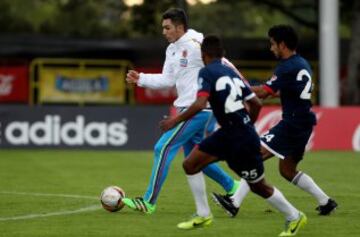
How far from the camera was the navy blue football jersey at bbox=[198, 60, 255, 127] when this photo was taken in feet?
35.0

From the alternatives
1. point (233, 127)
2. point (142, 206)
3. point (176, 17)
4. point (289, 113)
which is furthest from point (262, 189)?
point (176, 17)

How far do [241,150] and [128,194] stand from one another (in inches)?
177

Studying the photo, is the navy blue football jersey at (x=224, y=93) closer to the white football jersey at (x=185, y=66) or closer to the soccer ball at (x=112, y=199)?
the white football jersey at (x=185, y=66)

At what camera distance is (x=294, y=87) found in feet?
39.7

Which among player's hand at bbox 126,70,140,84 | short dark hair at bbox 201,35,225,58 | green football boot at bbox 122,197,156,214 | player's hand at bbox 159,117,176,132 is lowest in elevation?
green football boot at bbox 122,197,156,214

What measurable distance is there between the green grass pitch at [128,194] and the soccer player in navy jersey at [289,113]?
0.87 ft

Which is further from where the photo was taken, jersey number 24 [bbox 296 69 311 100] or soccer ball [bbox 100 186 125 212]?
soccer ball [bbox 100 186 125 212]

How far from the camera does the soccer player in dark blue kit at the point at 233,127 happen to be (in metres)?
10.6

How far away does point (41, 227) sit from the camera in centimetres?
1118

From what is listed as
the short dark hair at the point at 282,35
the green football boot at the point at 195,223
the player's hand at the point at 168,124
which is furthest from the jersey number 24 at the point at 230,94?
the short dark hair at the point at 282,35

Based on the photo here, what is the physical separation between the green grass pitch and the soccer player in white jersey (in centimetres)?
38

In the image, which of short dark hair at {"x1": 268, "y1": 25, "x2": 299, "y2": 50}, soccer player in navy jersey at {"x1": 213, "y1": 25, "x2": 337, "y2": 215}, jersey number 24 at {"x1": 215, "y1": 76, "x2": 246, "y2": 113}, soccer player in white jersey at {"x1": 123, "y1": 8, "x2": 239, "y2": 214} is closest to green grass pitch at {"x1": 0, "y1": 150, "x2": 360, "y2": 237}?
soccer player in navy jersey at {"x1": 213, "y1": 25, "x2": 337, "y2": 215}

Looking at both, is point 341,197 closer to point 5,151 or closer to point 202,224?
point 202,224

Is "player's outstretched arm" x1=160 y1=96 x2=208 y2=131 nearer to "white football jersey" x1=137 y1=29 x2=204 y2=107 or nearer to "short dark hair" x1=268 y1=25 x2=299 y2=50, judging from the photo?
"white football jersey" x1=137 y1=29 x2=204 y2=107
